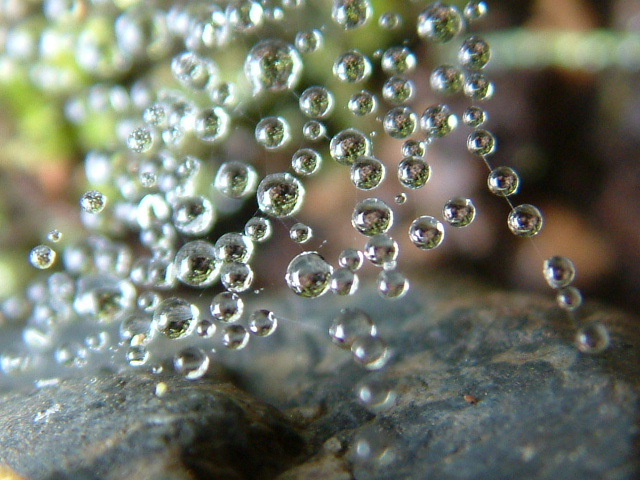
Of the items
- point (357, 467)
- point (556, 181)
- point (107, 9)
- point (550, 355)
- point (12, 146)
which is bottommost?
point (357, 467)

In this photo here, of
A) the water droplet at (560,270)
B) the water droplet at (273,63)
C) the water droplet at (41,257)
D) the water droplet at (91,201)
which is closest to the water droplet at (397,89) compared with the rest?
the water droplet at (273,63)

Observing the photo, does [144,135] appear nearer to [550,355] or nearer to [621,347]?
[550,355]

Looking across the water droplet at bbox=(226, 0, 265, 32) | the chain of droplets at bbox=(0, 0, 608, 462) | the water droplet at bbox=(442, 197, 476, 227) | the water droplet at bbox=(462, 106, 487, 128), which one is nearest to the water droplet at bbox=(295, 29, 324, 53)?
the chain of droplets at bbox=(0, 0, 608, 462)

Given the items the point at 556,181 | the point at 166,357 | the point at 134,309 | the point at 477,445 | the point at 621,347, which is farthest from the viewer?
the point at 556,181

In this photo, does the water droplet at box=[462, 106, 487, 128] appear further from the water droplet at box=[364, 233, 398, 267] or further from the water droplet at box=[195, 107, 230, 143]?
the water droplet at box=[195, 107, 230, 143]

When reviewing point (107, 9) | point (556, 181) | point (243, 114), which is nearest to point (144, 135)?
point (243, 114)
